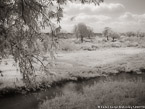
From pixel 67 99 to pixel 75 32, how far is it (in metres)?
74.0

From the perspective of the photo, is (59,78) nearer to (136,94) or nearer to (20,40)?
(136,94)

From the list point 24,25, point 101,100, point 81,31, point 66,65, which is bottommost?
point 101,100

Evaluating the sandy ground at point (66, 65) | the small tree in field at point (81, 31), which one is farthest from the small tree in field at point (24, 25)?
the small tree in field at point (81, 31)

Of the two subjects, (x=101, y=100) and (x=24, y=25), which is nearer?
(x=24, y=25)

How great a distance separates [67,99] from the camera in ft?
33.3

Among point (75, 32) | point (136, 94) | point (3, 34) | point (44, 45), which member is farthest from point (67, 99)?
point (75, 32)

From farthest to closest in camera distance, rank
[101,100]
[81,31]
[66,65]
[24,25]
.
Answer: [81,31] → [66,65] → [101,100] → [24,25]

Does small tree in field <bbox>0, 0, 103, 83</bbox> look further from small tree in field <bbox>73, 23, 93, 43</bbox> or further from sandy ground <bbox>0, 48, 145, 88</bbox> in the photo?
small tree in field <bbox>73, 23, 93, 43</bbox>

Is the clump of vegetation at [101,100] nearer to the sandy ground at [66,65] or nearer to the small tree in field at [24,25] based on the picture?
the sandy ground at [66,65]

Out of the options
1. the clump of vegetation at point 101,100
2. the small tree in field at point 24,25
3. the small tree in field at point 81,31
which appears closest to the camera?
the small tree in field at point 24,25

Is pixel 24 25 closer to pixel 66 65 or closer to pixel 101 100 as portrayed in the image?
pixel 101 100

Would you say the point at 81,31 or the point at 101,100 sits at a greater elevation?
the point at 81,31

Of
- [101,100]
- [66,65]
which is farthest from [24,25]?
[66,65]

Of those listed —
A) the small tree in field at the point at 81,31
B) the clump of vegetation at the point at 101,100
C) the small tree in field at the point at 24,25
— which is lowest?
the clump of vegetation at the point at 101,100
